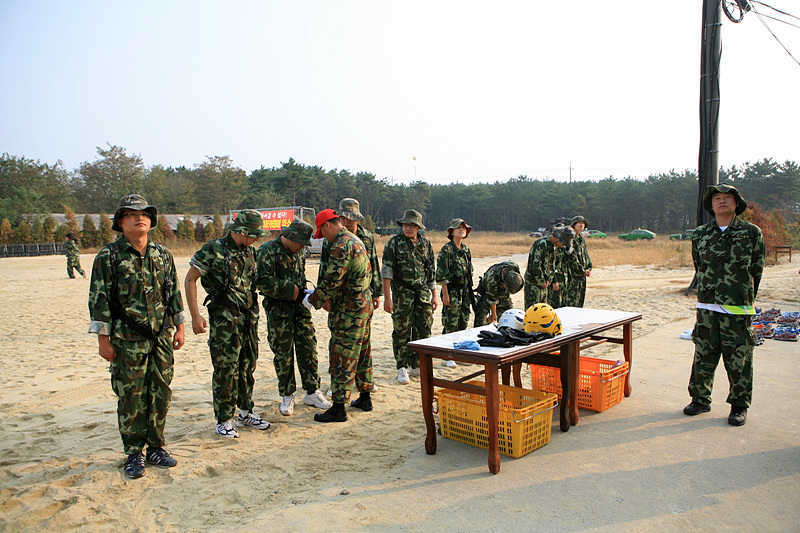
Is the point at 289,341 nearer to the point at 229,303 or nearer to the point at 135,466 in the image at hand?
the point at 229,303

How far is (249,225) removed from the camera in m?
4.68

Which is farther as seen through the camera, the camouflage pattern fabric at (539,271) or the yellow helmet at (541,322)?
the camouflage pattern fabric at (539,271)

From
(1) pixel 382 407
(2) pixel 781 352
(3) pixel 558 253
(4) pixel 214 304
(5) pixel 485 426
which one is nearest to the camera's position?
(5) pixel 485 426

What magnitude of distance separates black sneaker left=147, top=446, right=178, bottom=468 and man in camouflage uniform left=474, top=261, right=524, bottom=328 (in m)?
3.98

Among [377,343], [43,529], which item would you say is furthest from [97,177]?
[43,529]

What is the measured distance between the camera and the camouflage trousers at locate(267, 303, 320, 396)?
204 inches

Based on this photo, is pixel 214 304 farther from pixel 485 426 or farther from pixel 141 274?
pixel 485 426

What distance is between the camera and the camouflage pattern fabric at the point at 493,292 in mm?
7023

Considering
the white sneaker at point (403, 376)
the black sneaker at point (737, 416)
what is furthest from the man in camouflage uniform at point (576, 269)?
the black sneaker at point (737, 416)

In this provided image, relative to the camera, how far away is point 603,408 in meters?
5.18

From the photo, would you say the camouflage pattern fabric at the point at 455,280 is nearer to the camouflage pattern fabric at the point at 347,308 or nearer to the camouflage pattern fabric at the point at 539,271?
the camouflage pattern fabric at the point at 539,271

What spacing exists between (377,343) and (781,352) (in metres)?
5.81

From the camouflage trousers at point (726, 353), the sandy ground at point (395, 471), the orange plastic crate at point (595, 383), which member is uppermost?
the camouflage trousers at point (726, 353)

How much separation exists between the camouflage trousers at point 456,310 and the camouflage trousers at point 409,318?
495 mm
